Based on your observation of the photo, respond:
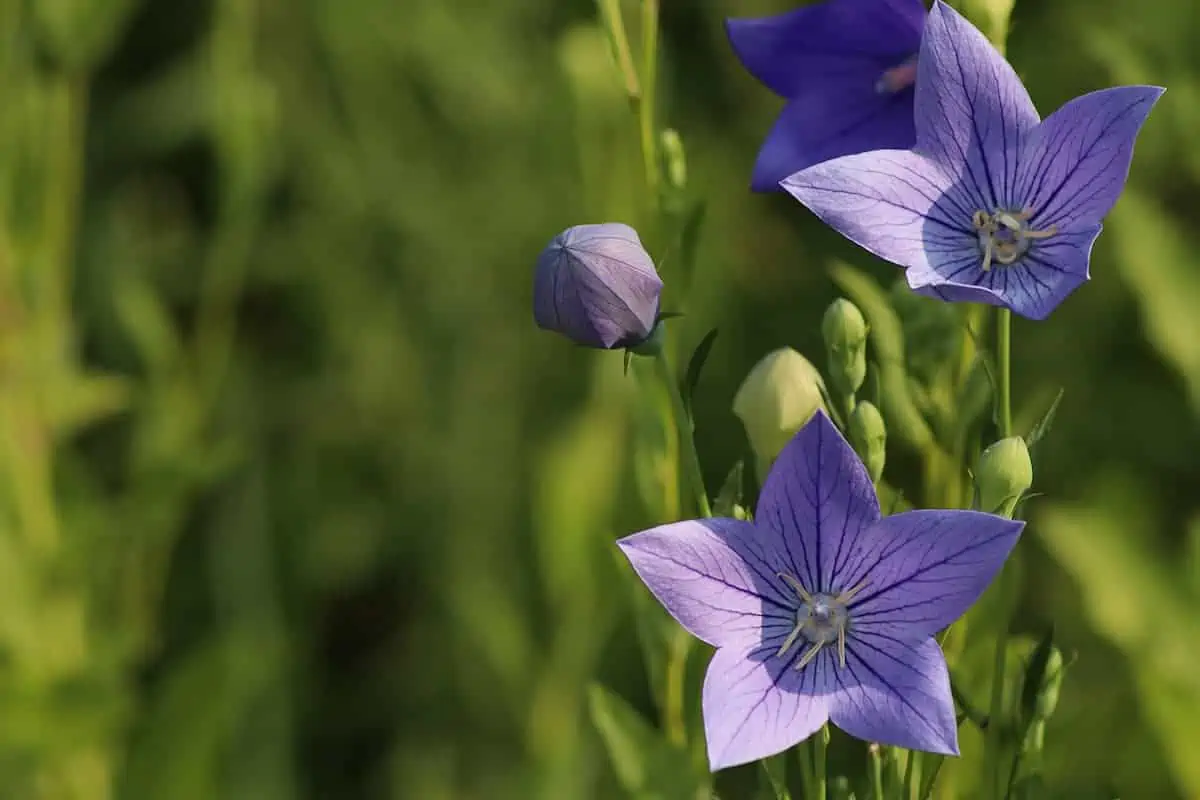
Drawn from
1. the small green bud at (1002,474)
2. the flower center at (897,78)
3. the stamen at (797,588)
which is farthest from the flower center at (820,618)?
the flower center at (897,78)

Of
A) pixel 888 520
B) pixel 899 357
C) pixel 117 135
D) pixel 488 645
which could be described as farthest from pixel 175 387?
pixel 888 520

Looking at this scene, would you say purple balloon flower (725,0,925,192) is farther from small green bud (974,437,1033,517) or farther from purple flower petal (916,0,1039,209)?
small green bud (974,437,1033,517)

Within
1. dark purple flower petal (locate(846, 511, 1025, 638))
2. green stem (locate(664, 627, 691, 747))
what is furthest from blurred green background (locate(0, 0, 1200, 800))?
dark purple flower petal (locate(846, 511, 1025, 638))

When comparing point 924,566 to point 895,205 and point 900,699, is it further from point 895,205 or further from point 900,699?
point 895,205

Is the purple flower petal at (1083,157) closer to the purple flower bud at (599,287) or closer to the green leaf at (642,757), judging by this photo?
the purple flower bud at (599,287)

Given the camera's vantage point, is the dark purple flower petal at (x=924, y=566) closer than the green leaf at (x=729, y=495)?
Yes

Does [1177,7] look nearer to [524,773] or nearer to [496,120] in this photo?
[496,120]
